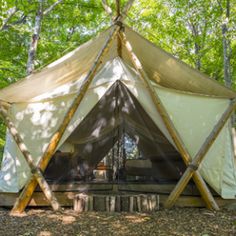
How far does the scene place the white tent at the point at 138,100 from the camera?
439 centimetres

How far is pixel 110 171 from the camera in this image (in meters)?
4.93

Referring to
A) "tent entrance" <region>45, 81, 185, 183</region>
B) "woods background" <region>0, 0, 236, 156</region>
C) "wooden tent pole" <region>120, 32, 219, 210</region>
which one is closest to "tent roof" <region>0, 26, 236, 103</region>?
"wooden tent pole" <region>120, 32, 219, 210</region>

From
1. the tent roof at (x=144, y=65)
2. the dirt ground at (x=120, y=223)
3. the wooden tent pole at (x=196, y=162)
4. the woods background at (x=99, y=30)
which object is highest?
the woods background at (x=99, y=30)

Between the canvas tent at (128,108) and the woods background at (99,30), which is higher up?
the woods background at (99,30)

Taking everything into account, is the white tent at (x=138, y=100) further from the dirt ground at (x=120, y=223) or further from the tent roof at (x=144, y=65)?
the dirt ground at (x=120, y=223)

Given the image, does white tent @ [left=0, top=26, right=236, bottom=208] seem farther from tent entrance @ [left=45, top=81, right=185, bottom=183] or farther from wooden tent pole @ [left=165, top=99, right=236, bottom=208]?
wooden tent pole @ [left=165, top=99, right=236, bottom=208]

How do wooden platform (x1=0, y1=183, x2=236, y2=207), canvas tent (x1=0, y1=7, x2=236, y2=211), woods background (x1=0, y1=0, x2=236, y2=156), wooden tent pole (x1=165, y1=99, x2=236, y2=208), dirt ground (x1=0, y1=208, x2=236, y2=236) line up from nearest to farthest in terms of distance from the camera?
dirt ground (x1=0, y1=208, x2=236, y2=236), wooden tent pole (x1=165, y1=99, x2=236, y2=208), wooden platform (x1=0, y1=183, x2=236, y2=207), canvas tent (x1=0, y1=7, x2=236, y2=211), woods background (x1=0, y1=0, x2=236, y2=156)

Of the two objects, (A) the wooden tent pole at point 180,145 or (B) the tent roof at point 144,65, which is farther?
(B) the tent roof at point 144,65

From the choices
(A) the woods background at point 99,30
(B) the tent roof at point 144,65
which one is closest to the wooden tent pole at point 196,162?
(B) the tent roof at point 144,65

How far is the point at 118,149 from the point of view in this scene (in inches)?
197

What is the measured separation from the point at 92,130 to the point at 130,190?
3.75ft

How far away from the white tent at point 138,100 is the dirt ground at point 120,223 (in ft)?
2.57

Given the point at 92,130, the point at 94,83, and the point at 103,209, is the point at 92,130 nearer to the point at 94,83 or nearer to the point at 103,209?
the point at 94,83

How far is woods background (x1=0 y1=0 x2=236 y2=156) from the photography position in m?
8.01
